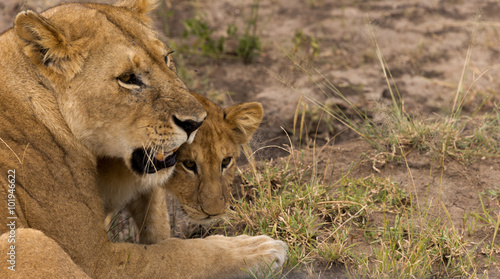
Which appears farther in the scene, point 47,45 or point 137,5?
point 137,5

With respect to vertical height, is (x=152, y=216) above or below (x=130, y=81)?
below

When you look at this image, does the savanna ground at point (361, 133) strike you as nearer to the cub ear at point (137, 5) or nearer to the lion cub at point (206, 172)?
the lion cub at point (206, 172)

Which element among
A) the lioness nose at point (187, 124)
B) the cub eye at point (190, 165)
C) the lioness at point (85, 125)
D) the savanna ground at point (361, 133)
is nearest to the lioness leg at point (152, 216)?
the savanna ground at point (361, 133)

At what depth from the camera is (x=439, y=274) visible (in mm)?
3025

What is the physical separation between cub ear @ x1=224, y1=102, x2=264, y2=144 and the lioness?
499 mm

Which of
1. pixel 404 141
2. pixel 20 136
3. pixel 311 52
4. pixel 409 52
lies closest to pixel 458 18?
pixel 409 52

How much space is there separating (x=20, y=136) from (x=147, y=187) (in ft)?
2.29

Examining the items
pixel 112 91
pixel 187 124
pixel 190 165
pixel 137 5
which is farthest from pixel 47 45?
pixel 190 165

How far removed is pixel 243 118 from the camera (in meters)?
3.44

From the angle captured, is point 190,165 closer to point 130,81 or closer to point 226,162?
point 226,162

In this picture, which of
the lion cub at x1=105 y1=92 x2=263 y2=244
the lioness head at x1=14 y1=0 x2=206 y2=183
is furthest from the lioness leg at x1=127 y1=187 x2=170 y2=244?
the lioness head at x1=14 y1=0 x2=206 y2=183

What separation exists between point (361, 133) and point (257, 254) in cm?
146

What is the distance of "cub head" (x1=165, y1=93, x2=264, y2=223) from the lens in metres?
3.15

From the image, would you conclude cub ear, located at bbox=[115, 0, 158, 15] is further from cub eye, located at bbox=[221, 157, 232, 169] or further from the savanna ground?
cub eye, located at bbox=[221, 157, 232, 169]
